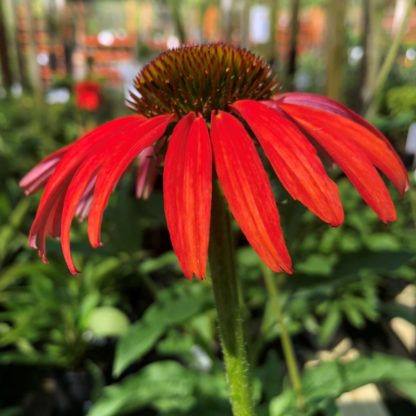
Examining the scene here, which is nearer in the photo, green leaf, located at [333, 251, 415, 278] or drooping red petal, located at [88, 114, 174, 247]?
drooping red petal, located at [88, 114, 174, 247]

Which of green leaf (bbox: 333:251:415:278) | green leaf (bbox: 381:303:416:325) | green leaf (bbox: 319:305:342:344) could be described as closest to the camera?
green leaf (bbox: 333:251:415:278)

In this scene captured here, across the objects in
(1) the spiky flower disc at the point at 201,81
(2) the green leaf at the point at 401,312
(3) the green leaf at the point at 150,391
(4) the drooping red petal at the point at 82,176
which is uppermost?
(1) the spiky flower disc at the point at 201,81

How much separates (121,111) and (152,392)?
2.59 metres

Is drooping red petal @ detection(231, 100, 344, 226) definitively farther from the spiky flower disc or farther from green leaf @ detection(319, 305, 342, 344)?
green leaf @ detection(319, 305, 342, 344)

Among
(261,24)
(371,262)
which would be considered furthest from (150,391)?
(261,24)

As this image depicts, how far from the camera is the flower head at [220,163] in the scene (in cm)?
29

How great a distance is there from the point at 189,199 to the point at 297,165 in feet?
0.21

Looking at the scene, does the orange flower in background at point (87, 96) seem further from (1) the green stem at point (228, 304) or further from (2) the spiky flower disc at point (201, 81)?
(1) the green stem at point (228, 304)

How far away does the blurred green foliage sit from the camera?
59cm

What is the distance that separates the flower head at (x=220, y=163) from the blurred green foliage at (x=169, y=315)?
146mm

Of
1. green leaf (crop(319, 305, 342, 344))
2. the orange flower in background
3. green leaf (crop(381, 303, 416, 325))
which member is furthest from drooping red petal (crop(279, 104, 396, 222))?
the orange flower in background

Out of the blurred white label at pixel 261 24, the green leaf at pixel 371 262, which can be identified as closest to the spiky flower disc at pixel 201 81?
Answer: the green leaf at pixel 371 262

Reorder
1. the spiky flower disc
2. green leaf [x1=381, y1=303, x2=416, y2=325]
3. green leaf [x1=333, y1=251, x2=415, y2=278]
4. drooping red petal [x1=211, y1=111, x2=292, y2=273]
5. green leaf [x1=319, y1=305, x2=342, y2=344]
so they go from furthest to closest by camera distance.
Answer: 1. green leaf [x1=319, y1=305, x2=342, y2=344]
2. green leaf [x1=381, y1=303, x2=416, y2=325]
3. green leaf [x1=333, y1=251, x2=415, y2=278]
4. the spiky flower disc
5. drooping red petal [x1=211, y1=111, x2=292, y2=273]

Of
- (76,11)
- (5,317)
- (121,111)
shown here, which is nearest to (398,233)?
(5,317)
